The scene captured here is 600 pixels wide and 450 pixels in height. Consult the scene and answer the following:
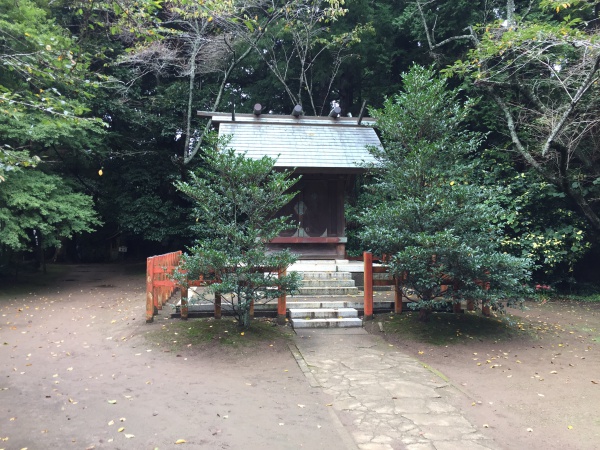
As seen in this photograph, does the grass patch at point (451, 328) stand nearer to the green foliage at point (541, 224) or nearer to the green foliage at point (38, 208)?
the green foliage at point (541, 224)

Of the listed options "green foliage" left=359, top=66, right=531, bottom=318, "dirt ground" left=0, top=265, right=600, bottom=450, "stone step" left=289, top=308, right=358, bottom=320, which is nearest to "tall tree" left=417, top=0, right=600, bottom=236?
"green foliage" left=359, top=66, right=531, bottom=318

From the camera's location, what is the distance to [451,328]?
306 inches

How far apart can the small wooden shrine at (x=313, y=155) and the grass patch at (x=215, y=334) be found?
4.83 meters

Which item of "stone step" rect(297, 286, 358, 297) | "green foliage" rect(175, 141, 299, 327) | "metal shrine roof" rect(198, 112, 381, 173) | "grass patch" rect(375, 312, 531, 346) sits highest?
"metal shrine roof" rect(198, 112, 381, 173)

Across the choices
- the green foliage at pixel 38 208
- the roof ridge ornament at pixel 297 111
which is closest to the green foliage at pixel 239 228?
the roof ridge ornament at pixel 297 111

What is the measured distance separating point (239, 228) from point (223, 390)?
117 inches

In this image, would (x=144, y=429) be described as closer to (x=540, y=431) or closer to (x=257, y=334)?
(x=257, y=334)

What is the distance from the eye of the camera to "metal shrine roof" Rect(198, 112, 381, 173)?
37.6 ft

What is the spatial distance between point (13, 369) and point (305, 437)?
4453 mm

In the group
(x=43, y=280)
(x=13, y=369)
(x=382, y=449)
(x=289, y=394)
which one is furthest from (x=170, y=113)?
(x=382, y=449)

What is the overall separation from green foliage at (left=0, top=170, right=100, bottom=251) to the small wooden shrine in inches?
204

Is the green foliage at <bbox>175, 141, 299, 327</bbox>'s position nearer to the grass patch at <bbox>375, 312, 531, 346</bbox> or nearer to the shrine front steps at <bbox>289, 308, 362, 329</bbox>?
the shrine front steps at <bbox>289, 308, 362, 329</bbox>

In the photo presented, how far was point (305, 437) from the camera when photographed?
158 inches

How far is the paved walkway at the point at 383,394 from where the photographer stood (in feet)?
13.2
